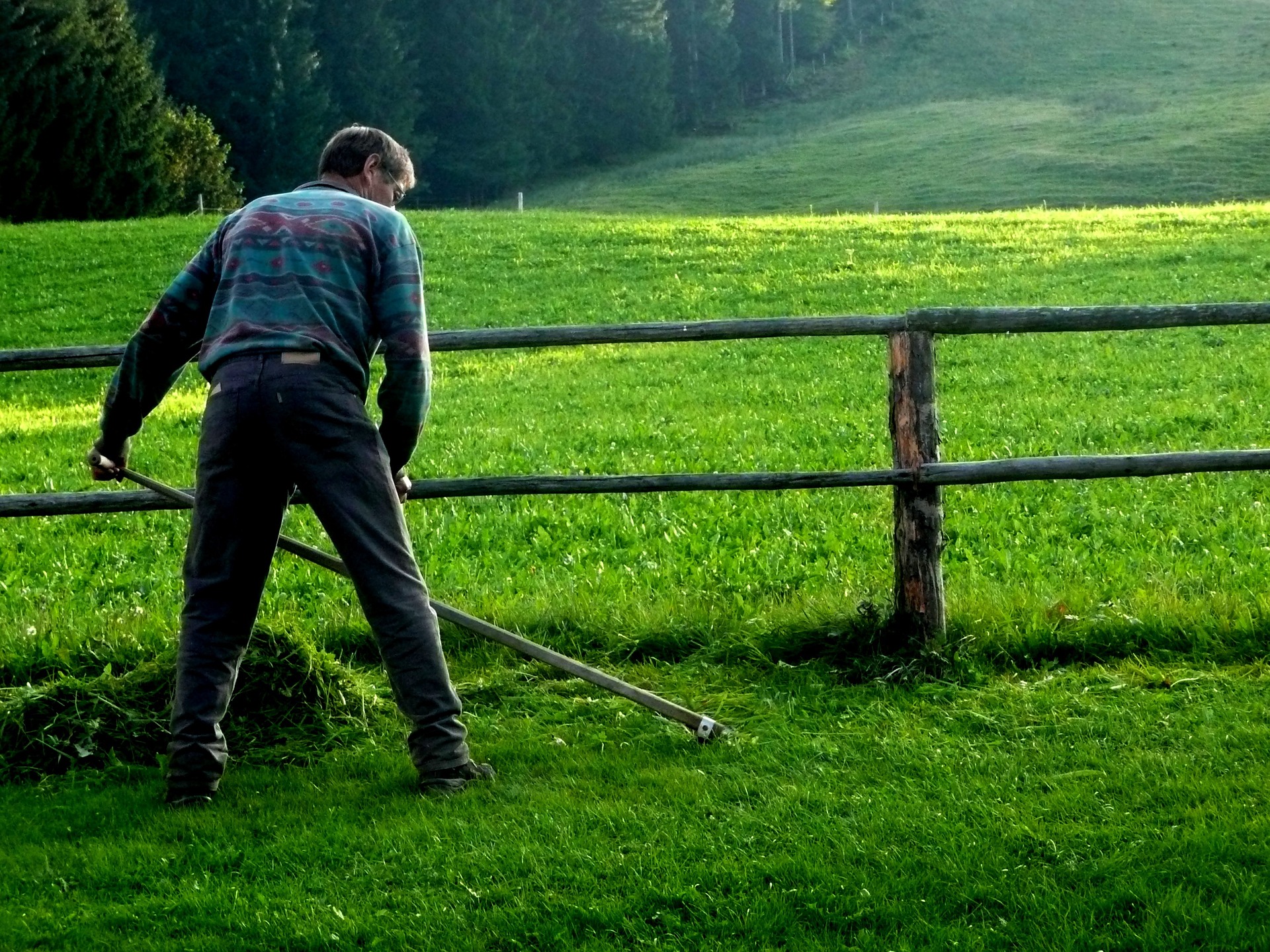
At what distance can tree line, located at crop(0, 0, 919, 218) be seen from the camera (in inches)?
1501

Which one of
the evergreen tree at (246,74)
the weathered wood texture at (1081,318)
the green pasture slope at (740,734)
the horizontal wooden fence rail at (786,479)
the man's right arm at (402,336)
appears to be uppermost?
the evergreen tree at (246,74)

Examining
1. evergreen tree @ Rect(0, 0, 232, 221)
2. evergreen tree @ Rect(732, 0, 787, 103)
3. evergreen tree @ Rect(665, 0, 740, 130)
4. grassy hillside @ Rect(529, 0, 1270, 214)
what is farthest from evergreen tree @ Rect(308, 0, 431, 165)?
evergreen tree @ Rect(732, 0, 787, 103)

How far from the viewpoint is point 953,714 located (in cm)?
491

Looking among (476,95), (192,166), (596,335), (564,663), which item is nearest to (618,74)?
(476,95)

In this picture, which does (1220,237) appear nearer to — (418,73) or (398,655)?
(398,655)

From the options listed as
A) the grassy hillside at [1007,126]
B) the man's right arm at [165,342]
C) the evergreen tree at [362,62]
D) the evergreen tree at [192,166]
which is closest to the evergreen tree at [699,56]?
the grassy hillside at [1007,126]

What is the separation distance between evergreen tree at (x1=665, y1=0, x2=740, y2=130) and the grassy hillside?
2.98 metres

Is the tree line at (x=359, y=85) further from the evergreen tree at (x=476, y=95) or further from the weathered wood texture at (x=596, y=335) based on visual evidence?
the weathered wood texture at (x=596, y=335)

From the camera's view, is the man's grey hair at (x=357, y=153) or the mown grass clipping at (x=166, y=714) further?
the mown grass clipping at (x=166, y=714)

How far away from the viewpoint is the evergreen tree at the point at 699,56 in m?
73.3

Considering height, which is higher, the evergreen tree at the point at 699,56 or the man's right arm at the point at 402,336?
the evergreen tree at the point at 699,56

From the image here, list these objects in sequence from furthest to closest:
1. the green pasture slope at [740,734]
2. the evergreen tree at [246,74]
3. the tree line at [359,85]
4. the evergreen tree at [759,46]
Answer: the evergreen tree at [759,46] < the evergreen tree at [246,74] < the tree line at [359,85] < the green pasture slope at [740,734]

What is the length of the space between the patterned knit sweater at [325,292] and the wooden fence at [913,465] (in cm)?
108

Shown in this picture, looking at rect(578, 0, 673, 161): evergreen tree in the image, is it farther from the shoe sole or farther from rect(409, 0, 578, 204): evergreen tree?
the shoe sole
